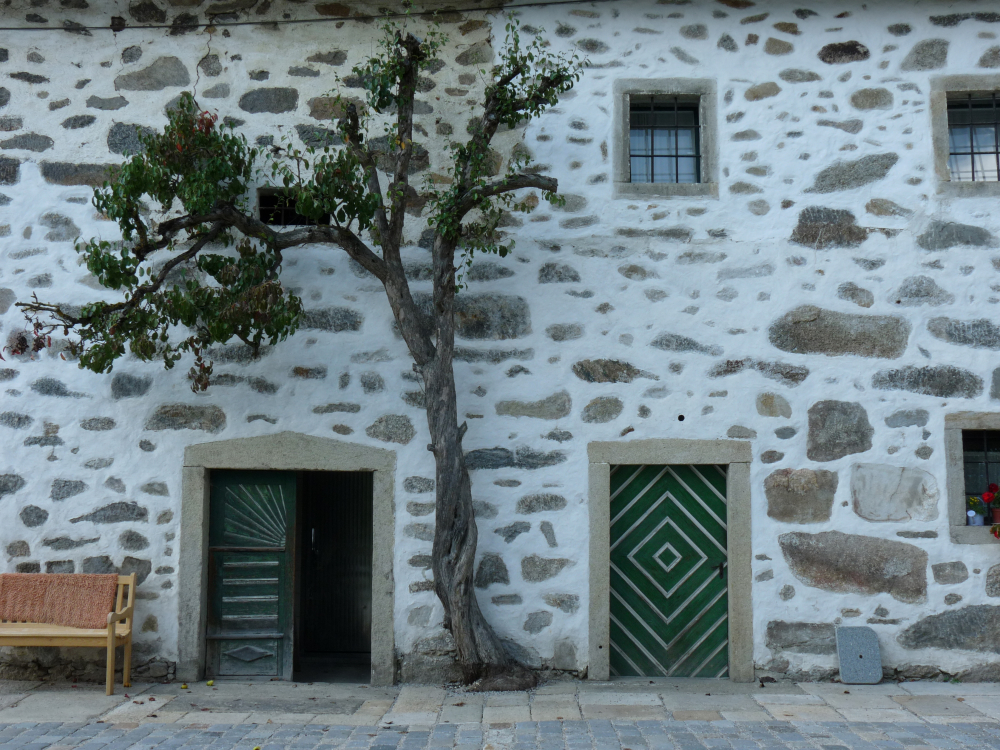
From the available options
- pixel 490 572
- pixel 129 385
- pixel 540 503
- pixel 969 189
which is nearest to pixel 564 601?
pixel 490 572

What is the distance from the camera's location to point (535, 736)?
4129mm

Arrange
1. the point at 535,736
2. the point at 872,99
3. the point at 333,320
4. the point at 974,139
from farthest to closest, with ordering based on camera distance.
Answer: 1. the point at 974,139
2. the point at 872,99
3. the point at 333,320
4. the point at 535,736

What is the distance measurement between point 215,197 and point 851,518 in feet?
13.3

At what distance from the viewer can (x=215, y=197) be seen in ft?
16.0

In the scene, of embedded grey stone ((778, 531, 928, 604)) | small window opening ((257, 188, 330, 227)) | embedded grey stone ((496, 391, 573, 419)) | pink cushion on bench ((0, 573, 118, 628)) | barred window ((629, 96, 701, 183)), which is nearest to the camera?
pink cushion on bench ((0, 573, 118, 628))

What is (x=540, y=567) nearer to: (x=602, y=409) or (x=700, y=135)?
(x=602, y=409)

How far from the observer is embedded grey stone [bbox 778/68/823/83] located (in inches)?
217

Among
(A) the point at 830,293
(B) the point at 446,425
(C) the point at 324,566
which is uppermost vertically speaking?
(A) the point at 830,293

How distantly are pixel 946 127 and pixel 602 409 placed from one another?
2740 millimetres

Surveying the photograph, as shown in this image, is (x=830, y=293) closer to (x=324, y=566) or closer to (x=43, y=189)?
(x=324, y=566)

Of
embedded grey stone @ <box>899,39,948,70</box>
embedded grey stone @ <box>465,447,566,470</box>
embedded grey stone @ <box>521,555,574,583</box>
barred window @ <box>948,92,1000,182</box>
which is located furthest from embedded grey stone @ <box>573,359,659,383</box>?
embedded grey stone @ <box>899,39,948,70</box>

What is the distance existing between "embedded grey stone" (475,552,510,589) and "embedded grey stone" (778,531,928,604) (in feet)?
5.33

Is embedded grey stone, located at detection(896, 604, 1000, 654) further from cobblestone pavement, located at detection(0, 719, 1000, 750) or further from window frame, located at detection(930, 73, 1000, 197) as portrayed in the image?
window frame, located at detection(930, 73, 1000, 197)

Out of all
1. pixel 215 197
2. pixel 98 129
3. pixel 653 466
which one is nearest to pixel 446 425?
pixel 653 466
